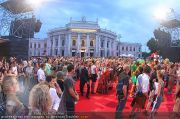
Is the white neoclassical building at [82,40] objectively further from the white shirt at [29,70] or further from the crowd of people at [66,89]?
the white shirt at [29,70]

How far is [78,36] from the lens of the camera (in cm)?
10488

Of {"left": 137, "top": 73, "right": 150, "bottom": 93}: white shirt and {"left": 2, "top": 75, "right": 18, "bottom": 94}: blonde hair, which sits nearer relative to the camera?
{"left": 2, "top": 75, "right": 18, "bottom": 94}: blonde hair

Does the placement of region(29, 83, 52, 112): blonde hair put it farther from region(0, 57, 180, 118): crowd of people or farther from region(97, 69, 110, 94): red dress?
region(97, 69, 110, 94): red dress

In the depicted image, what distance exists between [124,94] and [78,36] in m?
96.8

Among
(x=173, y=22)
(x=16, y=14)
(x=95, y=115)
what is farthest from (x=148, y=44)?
(x=95, y=115)

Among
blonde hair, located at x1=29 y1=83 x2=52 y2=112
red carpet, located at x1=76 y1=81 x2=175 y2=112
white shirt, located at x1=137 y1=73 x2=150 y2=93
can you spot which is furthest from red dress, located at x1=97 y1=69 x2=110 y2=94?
blonde hair, located at x1=29 y1=83 x2=52 y2=112

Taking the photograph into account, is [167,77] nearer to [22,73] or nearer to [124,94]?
[22,73]

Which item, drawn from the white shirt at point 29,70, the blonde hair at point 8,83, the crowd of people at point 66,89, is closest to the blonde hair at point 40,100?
the crowd of people at point 66,89

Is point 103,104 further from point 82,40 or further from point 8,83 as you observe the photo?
point 82,40

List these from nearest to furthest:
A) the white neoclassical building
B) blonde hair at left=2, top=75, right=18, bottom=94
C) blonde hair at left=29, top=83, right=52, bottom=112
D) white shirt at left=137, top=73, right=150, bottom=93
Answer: blonde hair at left=2, top=75, right=18, bottom=94 → blonde hair at left=29, top=83, right=52, bottom=112 → white shirt at left=137, top=73, right=150, bottom=93 → the white neoclassical building

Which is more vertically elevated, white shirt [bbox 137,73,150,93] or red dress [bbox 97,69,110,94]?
white shirt [bbox 137,73,150,93]

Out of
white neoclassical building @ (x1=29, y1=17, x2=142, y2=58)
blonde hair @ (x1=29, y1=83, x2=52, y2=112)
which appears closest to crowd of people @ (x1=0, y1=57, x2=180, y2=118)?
blonde hair @ (x1=29, y1=83, x2=52, y2=112)

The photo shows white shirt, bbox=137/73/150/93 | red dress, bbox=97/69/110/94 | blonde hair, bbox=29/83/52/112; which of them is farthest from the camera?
red dress, bbox=97/69/110/94

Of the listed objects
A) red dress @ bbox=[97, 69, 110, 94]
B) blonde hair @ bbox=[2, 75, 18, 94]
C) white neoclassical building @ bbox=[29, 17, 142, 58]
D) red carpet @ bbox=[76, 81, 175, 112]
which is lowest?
red carpet @ bbox=[76, 81, 175, 112]
